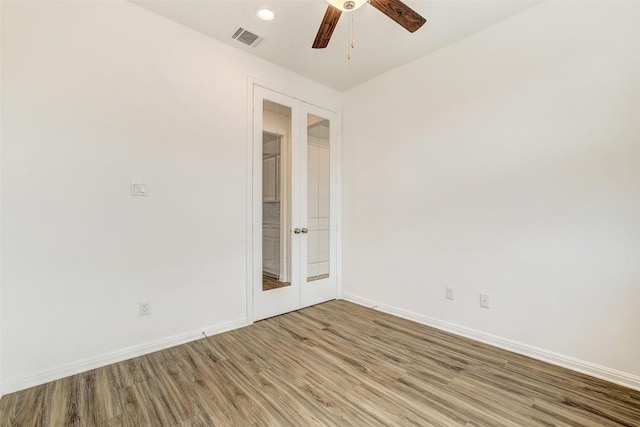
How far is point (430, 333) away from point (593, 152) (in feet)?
6.61

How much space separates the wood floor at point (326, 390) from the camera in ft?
5.47

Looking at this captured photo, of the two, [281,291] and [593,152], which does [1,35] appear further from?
[593,152]

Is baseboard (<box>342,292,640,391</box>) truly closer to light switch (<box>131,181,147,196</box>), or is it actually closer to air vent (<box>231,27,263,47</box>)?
light switch (<box>131,181,147,196</box>)

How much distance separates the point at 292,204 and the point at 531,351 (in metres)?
2.65

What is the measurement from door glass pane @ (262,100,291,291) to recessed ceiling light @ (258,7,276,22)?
856 millimetres

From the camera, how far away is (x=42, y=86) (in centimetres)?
200

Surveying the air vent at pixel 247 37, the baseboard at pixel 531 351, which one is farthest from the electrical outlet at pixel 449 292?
the air vent at pixel 247 37

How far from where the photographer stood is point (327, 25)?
6.75 feet

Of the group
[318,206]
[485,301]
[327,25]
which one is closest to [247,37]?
[327,25]

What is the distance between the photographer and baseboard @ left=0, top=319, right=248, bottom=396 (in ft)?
6.31

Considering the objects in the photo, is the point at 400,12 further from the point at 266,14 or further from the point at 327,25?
the point at 266,14

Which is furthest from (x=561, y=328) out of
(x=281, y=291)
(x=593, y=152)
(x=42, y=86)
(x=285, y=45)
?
(x=42, y=86)

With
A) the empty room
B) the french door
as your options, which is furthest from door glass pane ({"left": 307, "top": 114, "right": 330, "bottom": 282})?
the empty room

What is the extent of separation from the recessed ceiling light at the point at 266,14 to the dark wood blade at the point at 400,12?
0.99 meters
